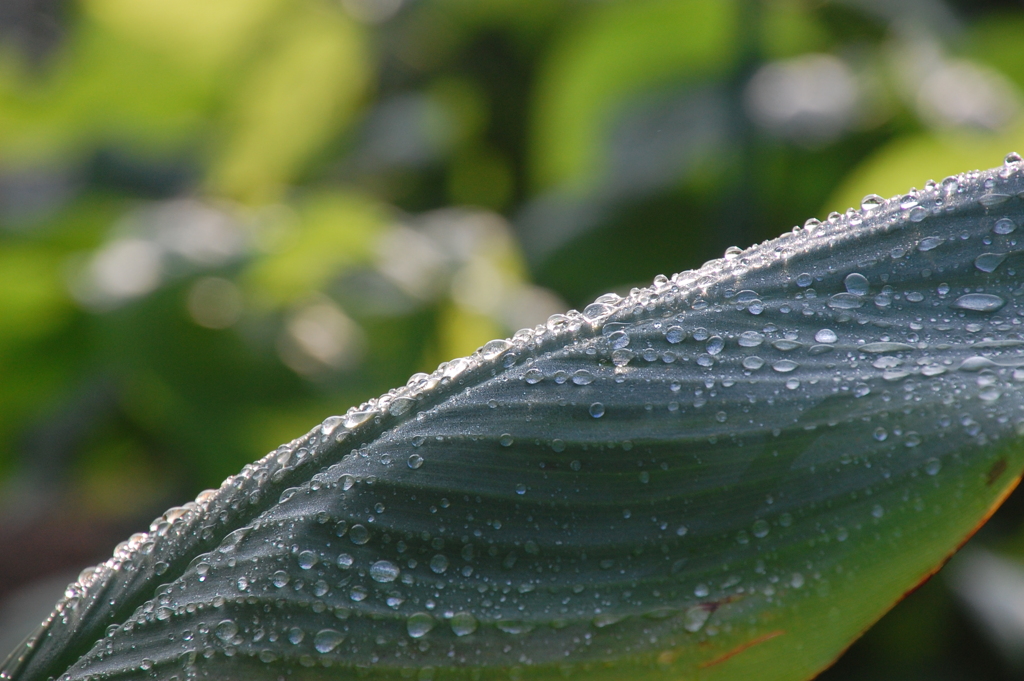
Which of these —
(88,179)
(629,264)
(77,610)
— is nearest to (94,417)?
(88,179)

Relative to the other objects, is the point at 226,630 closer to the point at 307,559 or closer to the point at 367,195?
the point at 307,559

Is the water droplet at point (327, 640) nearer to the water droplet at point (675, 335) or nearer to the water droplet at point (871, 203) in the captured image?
the water droplet at point (675, 335)

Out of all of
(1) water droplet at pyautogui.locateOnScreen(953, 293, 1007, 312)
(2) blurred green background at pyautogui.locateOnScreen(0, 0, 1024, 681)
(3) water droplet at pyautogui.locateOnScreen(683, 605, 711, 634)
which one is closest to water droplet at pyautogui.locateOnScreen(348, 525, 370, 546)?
(3) water droplet at pyautogui.locateOnScreen(683, 605, 711, 634)

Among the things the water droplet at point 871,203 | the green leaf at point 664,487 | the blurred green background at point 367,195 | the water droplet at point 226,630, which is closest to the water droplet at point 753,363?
the green leaf at point 664,487

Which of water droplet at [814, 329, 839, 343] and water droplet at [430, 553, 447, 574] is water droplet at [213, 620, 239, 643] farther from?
water droplet at [814, 329, 839, 343]

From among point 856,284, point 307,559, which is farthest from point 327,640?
point 856,284

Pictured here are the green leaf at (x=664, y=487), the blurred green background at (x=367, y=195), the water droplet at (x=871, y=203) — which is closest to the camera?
the green leaf at (x=664, y=487)

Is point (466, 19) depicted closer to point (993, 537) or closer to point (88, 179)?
point (88, 179)
